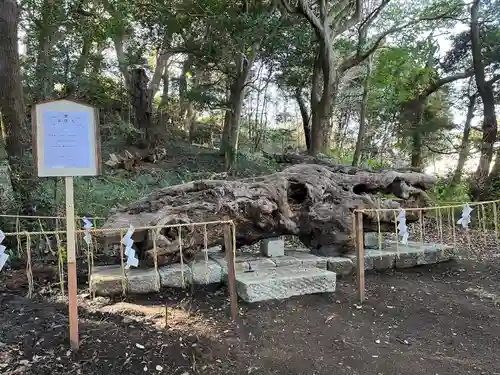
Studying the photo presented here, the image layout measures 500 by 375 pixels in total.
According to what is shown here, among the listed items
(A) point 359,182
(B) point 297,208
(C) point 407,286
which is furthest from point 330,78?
(C) point 407,286

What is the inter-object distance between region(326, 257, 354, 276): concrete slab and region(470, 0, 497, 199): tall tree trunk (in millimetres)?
7262

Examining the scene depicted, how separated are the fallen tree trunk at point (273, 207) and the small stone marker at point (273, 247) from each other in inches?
6.4

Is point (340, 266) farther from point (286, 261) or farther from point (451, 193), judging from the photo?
point (451, 193)

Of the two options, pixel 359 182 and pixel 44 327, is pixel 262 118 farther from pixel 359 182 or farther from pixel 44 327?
pixel 44 327

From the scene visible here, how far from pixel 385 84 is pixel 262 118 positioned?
17.9ft

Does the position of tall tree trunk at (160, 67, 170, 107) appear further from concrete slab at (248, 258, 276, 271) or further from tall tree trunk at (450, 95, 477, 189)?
concrete slab at (248, 258, 276, 271)

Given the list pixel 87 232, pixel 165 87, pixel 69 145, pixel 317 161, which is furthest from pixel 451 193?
pixel 165 87

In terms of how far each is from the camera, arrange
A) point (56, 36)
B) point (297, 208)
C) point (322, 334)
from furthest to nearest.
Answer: point (56, 36) → point (297, 208) → point (322, 334)

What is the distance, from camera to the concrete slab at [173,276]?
3846 millimetres

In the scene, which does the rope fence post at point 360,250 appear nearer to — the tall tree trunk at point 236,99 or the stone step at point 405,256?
the stone step at point 405,256

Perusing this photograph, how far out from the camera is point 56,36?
987 centimetres

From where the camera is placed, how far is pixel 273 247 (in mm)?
4797

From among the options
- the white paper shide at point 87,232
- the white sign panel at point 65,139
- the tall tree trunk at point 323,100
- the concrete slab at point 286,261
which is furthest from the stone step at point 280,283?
the tall tree trunk at point 323,100

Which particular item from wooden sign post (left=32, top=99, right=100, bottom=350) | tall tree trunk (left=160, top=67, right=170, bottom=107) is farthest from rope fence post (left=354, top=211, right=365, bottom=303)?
tall tree trunk (left=160, top=67, right=170, bottom=107)
